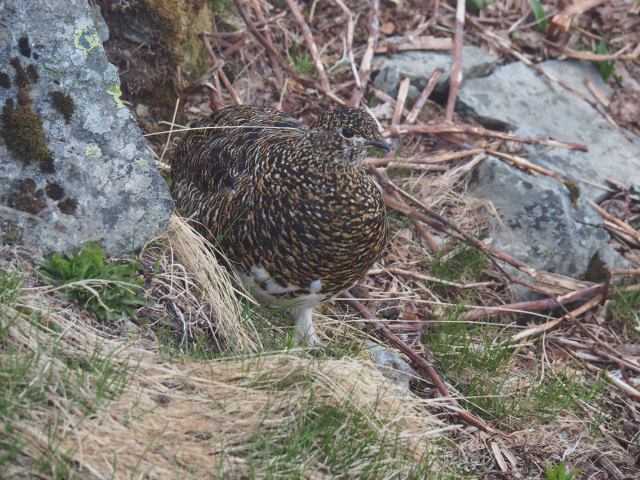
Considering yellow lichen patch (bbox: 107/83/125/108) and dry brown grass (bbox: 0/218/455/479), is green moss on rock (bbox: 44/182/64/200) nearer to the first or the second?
dry brown grass (bbox: 0/218/455/479)

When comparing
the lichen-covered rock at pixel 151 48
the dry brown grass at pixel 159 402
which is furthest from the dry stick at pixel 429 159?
the dry brown grass at pixel 159 402

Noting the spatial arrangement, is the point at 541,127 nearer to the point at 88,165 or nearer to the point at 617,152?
the point at 617,152

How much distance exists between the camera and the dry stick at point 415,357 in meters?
4.59

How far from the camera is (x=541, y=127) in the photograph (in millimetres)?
7188

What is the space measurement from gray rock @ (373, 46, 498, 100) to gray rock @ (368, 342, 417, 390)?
2806 mm

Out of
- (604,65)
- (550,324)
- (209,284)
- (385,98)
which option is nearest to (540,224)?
(550,324)

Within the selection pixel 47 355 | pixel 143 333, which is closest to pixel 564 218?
pixel 143 333

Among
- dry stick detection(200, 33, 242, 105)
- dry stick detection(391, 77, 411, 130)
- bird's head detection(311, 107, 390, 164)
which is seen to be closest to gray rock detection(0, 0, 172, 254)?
bird's head detection(311, 107, 390, 164)

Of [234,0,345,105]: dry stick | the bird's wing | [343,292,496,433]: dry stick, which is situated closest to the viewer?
[343,292,496,433]: dry stick

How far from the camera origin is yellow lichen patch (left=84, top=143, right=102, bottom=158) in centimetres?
411

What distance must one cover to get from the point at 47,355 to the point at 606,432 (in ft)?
10.4

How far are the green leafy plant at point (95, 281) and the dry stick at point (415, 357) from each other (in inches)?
60.2

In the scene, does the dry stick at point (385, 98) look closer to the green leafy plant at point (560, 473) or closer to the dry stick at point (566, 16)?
the dry stick at point (566, 16)

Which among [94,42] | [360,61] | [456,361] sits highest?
→ [94,42]
